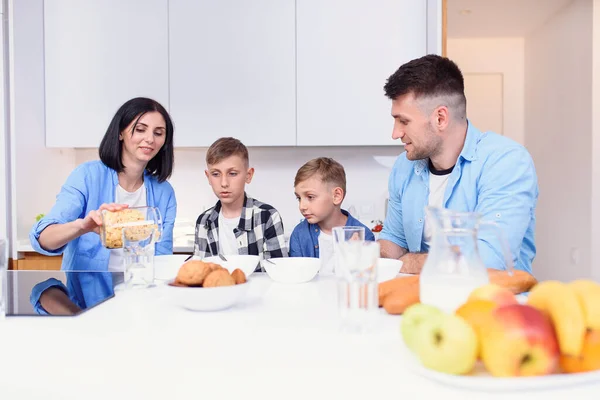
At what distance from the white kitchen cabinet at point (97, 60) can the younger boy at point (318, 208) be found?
46.4 inches

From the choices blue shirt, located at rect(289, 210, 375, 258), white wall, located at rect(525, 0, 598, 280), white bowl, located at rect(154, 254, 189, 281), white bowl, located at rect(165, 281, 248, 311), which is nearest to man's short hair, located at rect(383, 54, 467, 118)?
blue shirt, located at rect(289, 210, 375, 258)

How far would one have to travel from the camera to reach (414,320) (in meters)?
0.68

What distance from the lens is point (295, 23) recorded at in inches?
116

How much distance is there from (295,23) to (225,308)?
2250 millimetres

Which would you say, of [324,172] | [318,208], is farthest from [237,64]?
[318,208]

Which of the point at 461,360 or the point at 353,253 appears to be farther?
the point at 353,253

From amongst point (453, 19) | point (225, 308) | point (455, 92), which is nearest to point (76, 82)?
point (455, 92)

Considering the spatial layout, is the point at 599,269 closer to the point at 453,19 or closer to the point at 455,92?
the point at 453,19

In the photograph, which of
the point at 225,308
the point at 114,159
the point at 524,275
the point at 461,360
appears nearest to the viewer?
the point at 461,360

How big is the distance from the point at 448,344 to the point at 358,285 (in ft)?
0.77

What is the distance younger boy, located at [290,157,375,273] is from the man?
29 centimetres

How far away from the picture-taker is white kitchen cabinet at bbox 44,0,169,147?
9.83 ft

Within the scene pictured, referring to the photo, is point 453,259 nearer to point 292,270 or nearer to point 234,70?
point 292,270

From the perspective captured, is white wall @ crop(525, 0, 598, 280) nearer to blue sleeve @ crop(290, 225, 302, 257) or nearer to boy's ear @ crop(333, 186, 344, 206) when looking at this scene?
boy's ear @ crop(333, 186, 344, 206)
